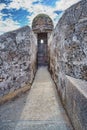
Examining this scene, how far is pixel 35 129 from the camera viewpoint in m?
2.70

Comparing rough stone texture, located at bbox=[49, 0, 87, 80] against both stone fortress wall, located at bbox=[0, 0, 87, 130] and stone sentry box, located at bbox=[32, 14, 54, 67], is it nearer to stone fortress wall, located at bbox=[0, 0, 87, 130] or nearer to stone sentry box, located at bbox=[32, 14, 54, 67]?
stone fortress wall, located at bbox=[0, 0, 87, 130]

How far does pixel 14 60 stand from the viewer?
13.8ft

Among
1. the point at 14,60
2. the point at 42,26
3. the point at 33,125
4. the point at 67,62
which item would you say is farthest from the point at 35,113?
the point at 42,26

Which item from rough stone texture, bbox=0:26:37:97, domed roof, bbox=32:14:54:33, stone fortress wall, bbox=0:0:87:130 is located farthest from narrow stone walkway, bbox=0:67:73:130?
domed roof, bbox=32:14:54:33

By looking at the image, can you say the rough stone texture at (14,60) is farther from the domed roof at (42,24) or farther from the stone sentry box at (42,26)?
the domed roof at (42,24)

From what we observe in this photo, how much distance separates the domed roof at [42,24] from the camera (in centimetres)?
1206

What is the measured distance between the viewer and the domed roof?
12062 mm

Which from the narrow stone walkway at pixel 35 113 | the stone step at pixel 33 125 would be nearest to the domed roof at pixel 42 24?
the narrow stone walkway at pixel 35 113

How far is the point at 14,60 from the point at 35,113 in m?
1.55

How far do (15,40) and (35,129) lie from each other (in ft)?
7.93

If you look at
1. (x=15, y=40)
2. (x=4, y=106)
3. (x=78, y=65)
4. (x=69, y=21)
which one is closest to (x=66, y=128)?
(x=78, y=65)

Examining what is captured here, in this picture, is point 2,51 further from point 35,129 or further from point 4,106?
point 35,129

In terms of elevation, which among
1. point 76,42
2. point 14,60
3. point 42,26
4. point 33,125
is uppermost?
point 42,26

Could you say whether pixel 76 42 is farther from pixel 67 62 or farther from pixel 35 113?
pixel 35 113
